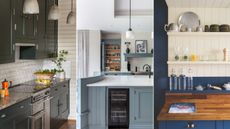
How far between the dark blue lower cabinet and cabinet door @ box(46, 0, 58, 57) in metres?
3.78

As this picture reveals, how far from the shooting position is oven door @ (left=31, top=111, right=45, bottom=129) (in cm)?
461

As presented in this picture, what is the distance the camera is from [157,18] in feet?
15.8

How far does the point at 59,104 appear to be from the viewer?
6.33 m

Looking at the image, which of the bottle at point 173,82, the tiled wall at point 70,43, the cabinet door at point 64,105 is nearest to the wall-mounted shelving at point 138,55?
the tiled wall at point 70,43

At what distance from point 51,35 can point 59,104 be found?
1.48 metres

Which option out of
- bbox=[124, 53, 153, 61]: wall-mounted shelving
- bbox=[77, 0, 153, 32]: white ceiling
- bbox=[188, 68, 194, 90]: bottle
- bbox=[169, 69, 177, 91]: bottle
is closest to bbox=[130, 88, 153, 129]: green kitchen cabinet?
bbox=[169, 69, 177, 91]: bottle

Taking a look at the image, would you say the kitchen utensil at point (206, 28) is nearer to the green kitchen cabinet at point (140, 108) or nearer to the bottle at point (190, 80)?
the bottle at point (190, 80)

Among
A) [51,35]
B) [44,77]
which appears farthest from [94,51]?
[44,77]

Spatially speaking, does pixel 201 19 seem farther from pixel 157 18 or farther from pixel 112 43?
pixel 112 43

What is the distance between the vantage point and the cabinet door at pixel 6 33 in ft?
13.8

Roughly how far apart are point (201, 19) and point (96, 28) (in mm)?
6689

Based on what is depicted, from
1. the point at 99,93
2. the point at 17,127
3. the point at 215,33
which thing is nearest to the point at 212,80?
the point at 215,33

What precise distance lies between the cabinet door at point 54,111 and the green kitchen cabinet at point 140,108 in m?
1.42

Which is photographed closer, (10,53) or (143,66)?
(10,53)
